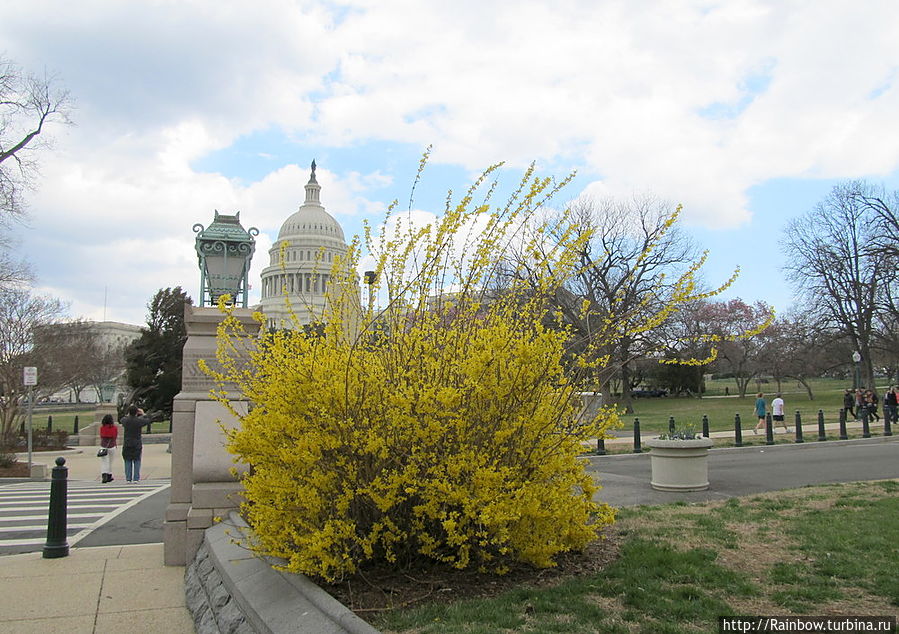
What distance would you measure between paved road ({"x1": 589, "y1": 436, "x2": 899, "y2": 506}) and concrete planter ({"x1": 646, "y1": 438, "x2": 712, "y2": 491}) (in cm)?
15

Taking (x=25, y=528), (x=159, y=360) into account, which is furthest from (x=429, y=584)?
(x=159, y=360)

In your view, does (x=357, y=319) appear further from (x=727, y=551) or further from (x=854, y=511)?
(x=854, y=511)

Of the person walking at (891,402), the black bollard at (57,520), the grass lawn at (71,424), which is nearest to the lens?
the black bollard at (57,520)

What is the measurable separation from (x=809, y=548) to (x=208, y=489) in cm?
524

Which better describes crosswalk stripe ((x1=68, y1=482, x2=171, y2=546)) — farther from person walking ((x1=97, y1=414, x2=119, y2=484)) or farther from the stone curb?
the stone curb

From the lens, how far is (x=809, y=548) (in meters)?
5.74

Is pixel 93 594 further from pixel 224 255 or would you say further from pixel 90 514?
pixel 90 514

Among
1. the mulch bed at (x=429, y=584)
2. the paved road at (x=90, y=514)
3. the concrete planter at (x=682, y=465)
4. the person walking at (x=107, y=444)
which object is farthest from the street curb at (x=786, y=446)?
the mulch bed at (x=429, y=584)

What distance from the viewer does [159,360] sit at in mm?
37562

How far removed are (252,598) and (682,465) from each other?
7.48 m

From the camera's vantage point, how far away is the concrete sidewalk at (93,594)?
5219 mm

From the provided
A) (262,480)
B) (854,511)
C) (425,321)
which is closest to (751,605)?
(425,321)

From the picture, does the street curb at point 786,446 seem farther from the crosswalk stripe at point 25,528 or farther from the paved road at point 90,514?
the crosswalk stripe at point 25,528

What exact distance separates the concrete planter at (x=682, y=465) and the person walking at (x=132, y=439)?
34.9 ft
